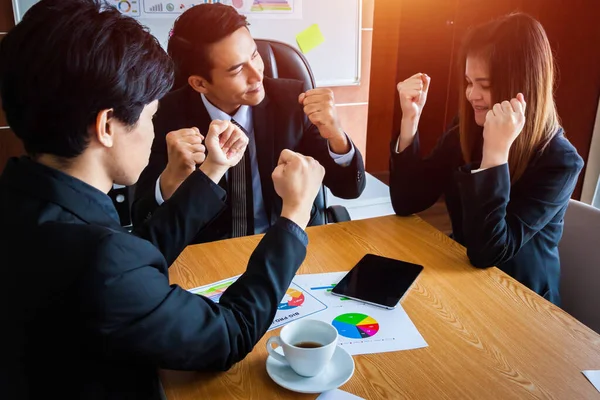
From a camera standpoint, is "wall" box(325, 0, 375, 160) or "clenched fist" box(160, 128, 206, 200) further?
"wall" box(325, 0, 375, 160)

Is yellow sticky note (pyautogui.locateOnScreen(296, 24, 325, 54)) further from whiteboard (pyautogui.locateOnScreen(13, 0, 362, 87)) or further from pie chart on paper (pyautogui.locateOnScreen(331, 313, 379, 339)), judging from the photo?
pie chart on paper (pyautogui.locateOnScreen(331, 313, 379, 339))

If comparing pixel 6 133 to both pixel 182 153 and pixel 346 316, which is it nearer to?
pixel 182 153

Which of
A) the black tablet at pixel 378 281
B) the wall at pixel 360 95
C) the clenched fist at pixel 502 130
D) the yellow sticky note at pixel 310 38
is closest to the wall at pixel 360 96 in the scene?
the wall at pixel 360 95

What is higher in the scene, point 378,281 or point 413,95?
point 413,95

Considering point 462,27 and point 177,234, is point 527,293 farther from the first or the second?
point 462,27

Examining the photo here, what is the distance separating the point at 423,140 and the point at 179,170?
272cm

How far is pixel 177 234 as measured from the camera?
43.9 inches

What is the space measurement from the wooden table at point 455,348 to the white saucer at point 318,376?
15 millimetres

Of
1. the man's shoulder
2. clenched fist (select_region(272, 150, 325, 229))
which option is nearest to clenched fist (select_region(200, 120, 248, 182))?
clenched fist (select_region(272, 150, 325, 229))

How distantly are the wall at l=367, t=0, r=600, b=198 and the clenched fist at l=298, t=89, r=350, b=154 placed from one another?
1448mm

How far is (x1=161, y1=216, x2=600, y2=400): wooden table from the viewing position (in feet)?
2.65

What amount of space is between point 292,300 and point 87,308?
48cm

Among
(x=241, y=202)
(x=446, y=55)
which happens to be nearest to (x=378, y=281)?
(x=241, y=202)

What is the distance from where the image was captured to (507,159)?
1.26 meters
